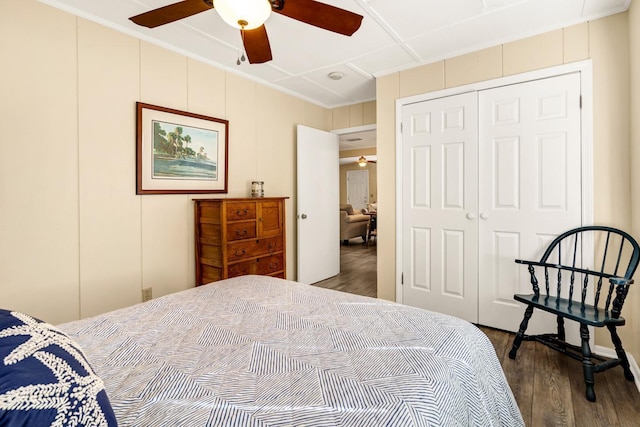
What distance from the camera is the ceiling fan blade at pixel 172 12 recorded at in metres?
1.65

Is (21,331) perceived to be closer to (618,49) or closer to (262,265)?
(262,265)

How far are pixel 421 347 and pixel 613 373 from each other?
1.95 metres

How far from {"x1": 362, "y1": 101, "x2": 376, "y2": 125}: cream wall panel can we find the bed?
323 centimetres

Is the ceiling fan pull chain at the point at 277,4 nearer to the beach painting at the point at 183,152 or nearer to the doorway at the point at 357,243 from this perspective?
the beach painting at the point at 183,152

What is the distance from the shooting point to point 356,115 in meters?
4.41

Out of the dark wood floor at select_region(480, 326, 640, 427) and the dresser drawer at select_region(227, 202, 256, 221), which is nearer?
the dark wood floor at select_region(480, 326, 640, 427)

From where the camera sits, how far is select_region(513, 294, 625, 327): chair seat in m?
1.82

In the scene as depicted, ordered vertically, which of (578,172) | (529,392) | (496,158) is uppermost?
(496,158)

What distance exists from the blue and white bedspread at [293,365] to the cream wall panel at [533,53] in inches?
91.4

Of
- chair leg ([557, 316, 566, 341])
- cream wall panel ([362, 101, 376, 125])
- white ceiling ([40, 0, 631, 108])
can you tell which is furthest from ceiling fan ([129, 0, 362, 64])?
cream wall panel ([362, 101, 376, 125])

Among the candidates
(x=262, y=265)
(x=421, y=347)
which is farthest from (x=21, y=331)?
(x=262, y=265)

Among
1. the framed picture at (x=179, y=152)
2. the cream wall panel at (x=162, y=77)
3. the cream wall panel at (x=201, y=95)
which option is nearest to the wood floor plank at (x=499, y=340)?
the cream wall panel at (x=201, y=95)

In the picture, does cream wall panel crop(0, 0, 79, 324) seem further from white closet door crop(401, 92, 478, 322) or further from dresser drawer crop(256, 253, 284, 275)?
white closet door crop(401, 92, 478, 322)

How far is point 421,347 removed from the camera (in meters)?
1.06
